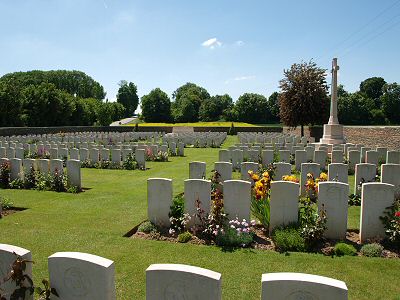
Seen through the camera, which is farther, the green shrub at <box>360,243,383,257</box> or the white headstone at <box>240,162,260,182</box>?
the white headstone at <box>240,162,260,182</box>

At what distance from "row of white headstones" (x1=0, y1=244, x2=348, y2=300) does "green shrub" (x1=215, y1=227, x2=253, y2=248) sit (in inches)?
125

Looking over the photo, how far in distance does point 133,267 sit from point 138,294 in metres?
0.84

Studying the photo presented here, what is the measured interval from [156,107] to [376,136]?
57868 mm

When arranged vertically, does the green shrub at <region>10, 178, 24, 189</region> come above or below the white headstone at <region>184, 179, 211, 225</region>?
below

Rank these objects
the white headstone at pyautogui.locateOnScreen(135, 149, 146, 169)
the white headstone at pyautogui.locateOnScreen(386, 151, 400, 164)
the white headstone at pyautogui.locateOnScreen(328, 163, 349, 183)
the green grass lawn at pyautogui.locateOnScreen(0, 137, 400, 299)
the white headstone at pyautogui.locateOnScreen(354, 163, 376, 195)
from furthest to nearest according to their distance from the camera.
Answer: the white headstone at pyautogui.locateOnScreen(135, 149, 146, 169), the white headstone at pyautogui.locateOnScreen(386, 151, 400, 164), the white headstone at pyautogui.locateOnScreen(354, 163, 376, 195), the white headstone at pyautogui.locateOnScreen(328, 163, 349, 183), the green grass lawn at pyautogui.locateOnScreen(0, 137, 400, 299)

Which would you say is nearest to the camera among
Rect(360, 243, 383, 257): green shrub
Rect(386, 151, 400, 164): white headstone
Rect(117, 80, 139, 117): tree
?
Rect(360, 243, 383, 257): green shrub

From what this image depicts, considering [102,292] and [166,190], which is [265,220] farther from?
[102,292]

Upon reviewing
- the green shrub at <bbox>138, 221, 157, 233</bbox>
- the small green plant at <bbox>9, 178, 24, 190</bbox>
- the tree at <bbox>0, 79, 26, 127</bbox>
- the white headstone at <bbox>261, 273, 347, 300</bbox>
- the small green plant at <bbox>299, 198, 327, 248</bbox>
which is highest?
the tree at <bbox>0, 79, 26, 127</bbox>

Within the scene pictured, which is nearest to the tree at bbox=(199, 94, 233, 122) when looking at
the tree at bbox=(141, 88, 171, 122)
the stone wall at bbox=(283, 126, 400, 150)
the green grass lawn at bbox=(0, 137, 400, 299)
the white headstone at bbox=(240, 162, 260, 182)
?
the tree at bbox=(141, 88, 171, 122)

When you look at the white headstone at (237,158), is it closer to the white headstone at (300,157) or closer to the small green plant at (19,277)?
the white headstone at (300,157)

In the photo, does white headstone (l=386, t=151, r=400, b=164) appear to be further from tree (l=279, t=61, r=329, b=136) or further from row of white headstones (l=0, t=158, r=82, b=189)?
tree (l=279, t=61, r=329, b=136)

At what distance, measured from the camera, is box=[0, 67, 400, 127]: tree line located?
30.8m

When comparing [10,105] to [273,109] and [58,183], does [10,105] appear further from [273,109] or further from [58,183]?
[273,109]

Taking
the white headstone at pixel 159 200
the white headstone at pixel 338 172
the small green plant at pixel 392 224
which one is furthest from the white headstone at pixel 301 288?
the white headstone at pixel 338 172
